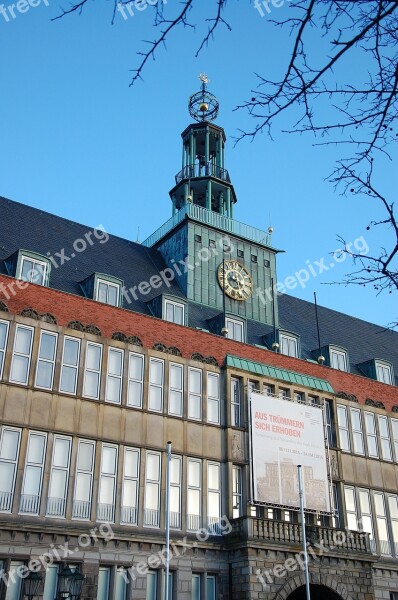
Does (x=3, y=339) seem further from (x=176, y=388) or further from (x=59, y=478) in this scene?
(x=176, y=388)

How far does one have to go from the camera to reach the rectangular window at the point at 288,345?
3650cm

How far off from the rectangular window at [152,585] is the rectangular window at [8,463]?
5.92 m

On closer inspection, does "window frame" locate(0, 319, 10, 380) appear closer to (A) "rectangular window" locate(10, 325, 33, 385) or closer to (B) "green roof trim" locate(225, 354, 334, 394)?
(A) "rectangular window" locate(10, 325, 33, 385)

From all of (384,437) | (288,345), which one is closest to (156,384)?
(288,345)

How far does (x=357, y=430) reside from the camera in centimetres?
3581

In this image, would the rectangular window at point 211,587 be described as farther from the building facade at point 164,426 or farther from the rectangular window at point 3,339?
the rectangular window at point 3,339

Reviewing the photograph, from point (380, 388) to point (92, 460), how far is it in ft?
57.5

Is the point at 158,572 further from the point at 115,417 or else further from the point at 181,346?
the point at 181,346

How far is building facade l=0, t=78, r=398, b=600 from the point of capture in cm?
2584

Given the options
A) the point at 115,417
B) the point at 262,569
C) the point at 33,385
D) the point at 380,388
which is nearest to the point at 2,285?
the point at 33,385

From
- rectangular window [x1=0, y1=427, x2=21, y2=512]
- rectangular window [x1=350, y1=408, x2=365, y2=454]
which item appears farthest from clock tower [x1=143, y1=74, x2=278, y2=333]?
rectangular window [x1=0, y1=427, x2=21, y2=512]

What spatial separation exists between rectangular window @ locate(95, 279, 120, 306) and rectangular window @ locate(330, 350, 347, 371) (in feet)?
41.7

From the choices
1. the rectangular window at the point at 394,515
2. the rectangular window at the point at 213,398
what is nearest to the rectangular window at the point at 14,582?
the rectangular window at the point at 213,398

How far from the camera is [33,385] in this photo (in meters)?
26.9
